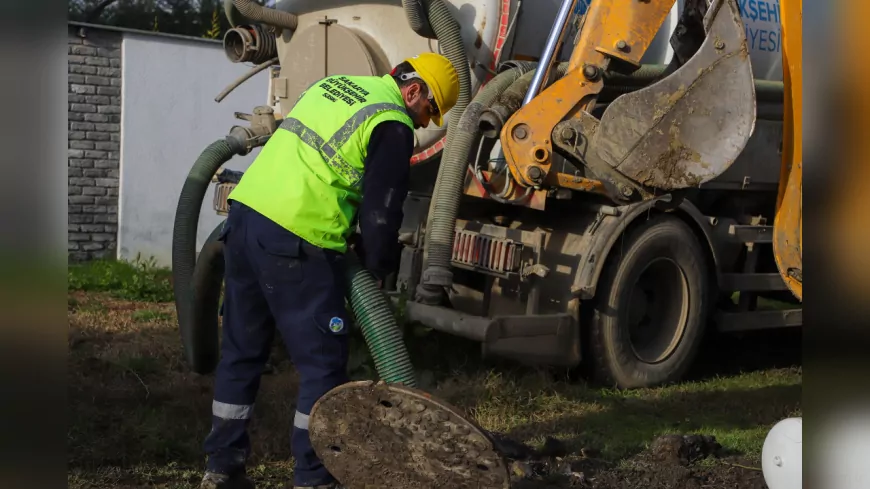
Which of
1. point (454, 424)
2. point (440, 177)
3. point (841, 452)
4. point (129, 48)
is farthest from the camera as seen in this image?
point (129, 48)

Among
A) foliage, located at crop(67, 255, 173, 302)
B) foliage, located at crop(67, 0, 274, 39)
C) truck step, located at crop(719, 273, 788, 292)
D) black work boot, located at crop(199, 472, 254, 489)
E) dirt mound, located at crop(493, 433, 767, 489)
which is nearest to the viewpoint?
black work boot, located at crop(199, 472, 254, 489)

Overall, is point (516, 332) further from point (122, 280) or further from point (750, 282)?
point (122, 280)

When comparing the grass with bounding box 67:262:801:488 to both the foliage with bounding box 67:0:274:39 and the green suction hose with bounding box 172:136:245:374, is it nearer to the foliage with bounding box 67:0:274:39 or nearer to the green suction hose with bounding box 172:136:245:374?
the green suction hose with bounding box 172:136:245:374

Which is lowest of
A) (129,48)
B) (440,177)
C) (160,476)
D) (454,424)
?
(160,476)

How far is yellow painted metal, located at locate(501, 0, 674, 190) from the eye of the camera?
4.05m

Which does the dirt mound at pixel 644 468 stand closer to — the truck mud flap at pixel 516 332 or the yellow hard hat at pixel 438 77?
the truck mud flap at pixel 516 332

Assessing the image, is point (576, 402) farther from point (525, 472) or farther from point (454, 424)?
point (454, 424)

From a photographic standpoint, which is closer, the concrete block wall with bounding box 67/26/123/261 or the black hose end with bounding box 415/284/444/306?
the black hose end with bounding box 415/284/444/306

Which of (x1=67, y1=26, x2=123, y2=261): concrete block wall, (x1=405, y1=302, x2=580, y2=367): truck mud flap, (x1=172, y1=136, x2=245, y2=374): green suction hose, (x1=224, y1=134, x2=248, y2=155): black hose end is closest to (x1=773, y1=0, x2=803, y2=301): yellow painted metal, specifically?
(x1=405, y1=302, x2=580, y2=367): truck mud flap

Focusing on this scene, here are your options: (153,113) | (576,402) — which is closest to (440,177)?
(576,402)

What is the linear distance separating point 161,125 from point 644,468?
21.0ft

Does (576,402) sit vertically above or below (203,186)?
below

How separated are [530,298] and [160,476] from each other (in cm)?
214

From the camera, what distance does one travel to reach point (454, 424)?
2.86 meters
